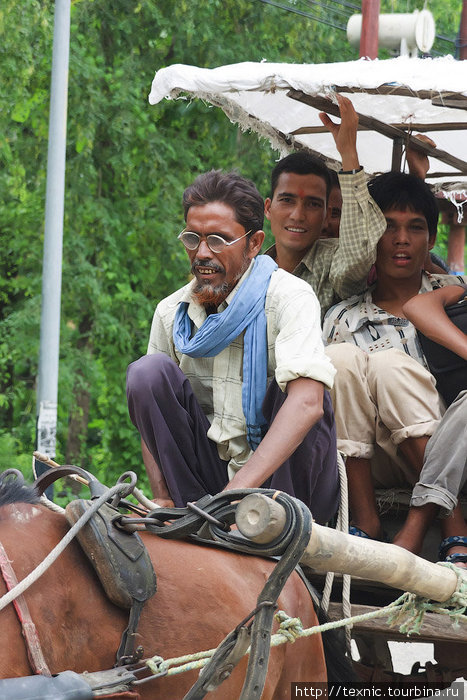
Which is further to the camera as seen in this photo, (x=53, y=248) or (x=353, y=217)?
(x=53, y=248)

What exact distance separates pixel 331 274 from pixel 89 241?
5.64 m

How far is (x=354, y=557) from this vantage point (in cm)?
218

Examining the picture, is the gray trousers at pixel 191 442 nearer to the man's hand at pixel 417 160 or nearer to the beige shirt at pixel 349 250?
the beige shirt at pixel 349 250

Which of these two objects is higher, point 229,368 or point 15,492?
point 229,368

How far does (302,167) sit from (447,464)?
5.59 ft

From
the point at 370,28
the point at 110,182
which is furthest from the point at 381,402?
the point at 110,182

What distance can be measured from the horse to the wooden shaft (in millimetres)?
242

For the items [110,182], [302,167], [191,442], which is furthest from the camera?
A: [110,182]

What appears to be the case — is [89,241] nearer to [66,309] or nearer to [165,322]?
[66,309]

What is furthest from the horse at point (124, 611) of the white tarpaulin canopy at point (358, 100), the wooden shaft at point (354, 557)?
the white tarpaulin canopy at point (358, 100)

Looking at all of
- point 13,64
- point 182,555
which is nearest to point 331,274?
point 182,555

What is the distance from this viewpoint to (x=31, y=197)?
9211mm

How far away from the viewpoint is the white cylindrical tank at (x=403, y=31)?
26.3 ft

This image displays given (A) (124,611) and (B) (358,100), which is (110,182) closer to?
(B) (358,100)
